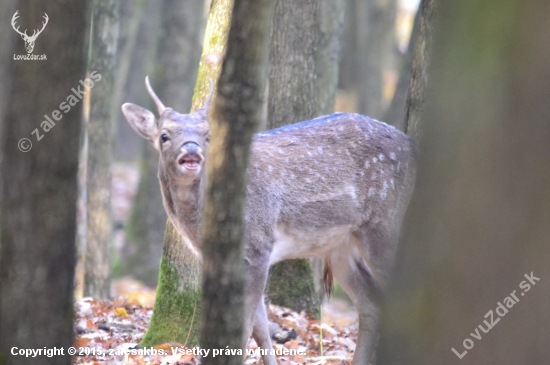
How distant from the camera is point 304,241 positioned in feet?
21.6

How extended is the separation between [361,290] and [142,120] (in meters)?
2.39

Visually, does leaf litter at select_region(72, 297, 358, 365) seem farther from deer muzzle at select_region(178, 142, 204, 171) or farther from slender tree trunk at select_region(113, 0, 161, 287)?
slender tree trunk at select_region(113, 0, 161, 287)

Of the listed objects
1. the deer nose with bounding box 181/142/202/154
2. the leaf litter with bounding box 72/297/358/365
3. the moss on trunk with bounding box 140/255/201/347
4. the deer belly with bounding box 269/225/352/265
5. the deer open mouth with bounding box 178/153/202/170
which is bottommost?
the leaf litter with bounding box 72/297/358/365

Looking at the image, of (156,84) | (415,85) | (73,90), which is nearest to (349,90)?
(156,84)

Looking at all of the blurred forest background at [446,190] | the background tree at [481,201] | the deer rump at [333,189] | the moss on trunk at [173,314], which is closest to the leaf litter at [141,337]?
the moss on trunk at [173,314]

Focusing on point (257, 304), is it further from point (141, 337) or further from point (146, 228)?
point (146, 228)

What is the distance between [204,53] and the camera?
6754mm

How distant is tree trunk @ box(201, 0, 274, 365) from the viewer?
3512 mm

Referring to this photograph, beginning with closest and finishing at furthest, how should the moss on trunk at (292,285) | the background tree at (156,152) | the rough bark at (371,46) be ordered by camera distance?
the moss on trunk at (292,285), the background tree at (156,152), the rough bark at (371,46)

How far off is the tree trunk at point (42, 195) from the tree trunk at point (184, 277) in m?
2.53

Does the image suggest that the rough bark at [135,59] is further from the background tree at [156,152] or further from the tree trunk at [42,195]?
the tree trunk at [42,195]

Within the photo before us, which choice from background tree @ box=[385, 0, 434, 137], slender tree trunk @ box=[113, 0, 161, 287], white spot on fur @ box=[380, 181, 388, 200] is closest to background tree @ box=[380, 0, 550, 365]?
background tree @ box=[385, 0, 434, 137]

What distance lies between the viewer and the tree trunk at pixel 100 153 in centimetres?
939

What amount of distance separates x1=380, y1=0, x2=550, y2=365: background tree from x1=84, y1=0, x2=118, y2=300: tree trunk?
262 inches
